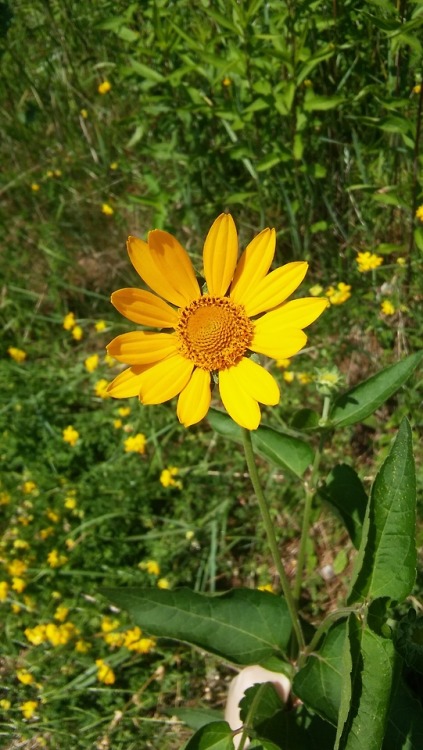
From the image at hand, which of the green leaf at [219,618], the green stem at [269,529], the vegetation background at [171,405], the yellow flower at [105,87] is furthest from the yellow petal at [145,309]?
the yellow flower at [105,87]

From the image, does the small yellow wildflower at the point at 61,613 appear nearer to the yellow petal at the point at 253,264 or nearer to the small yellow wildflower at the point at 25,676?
the small yellow wildflower at the point at 25,676

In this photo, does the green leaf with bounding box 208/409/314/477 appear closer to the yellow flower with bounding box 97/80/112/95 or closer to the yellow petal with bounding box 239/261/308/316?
the yellow petal with bounding box 239/261/308/316

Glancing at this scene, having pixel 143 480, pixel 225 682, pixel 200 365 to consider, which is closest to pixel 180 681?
pixel 225 682

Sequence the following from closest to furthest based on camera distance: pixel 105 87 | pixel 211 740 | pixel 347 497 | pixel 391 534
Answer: pixel 391 534 < pixel 211 740 < pixel 347 497 < pixel 105 87

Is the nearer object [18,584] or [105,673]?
[105,673]

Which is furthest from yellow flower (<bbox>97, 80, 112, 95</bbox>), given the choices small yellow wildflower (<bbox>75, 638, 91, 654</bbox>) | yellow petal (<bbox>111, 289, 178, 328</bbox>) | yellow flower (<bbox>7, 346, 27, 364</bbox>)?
small yellow wildflower (<bbox>75, 638, 91, 654</bbox>)

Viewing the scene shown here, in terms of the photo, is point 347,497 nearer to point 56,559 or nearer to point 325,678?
point 325,678

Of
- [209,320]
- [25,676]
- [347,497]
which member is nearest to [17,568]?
[25,676]
